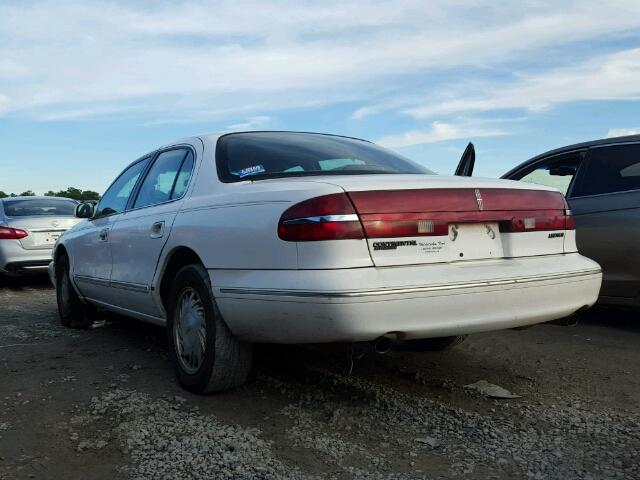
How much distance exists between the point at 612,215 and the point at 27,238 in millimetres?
7424

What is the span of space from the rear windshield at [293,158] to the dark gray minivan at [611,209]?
1910mm

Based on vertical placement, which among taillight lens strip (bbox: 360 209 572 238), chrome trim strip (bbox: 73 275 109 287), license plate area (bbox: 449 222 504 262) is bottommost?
chrome trim strip (bbox: 73 275 109 287)

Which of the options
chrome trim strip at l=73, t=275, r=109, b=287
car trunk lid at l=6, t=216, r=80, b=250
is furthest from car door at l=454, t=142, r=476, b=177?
car trunk lid at l=6, t=216, r=80, b=250

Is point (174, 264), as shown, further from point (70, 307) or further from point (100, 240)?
point (70, 307)

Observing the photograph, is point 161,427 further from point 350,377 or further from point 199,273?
point 350,377

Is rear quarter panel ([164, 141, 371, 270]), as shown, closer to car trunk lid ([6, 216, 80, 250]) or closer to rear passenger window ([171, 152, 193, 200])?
rear passenger window ([171, 152, 193, 200])

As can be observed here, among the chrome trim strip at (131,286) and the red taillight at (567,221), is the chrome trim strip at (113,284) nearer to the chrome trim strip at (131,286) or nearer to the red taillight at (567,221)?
the chrome trim strip at (131,286)

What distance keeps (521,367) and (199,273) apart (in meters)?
2.13

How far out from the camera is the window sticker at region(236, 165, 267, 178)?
3.60 m

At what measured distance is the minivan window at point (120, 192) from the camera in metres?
4.99

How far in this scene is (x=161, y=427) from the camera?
3.09m

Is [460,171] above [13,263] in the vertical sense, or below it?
above

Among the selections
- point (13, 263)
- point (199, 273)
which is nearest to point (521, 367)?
point (199, 273)

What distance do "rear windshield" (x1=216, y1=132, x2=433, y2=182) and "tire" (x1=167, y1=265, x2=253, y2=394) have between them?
63 cm
